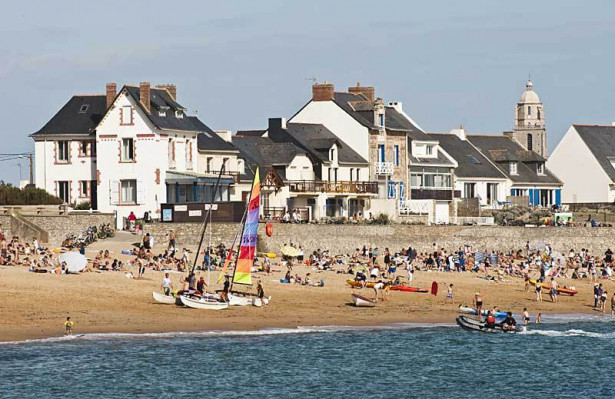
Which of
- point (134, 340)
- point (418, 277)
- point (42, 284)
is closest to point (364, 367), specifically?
point (134, 340)

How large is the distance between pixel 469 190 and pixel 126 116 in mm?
31625

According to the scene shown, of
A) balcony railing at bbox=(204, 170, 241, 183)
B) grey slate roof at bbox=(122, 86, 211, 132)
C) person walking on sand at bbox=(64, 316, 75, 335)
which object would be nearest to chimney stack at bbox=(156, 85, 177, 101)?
grey slate roof at bbox=(122, 86, 211, 132)

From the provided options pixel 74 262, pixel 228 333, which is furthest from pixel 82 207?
pixel 228 333

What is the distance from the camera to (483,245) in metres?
73.8

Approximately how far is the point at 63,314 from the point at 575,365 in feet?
60.3

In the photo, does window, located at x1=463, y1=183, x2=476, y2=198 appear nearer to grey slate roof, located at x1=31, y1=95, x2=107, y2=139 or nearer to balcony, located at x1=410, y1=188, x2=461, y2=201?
balcony, located at x1=410, y1=188, x2=461, y2=201

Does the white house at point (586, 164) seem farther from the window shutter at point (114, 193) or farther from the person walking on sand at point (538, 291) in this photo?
the person walking on sand at point (538, 291)

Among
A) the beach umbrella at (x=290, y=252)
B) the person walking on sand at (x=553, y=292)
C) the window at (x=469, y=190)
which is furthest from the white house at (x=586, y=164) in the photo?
the person walking on sand at (x=553, y=292)

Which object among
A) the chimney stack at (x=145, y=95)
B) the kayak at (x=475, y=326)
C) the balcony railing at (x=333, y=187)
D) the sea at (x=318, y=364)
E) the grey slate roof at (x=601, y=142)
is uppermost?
the chimney stack at (x=145, y=95)

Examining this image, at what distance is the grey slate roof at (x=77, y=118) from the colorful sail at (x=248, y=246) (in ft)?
81.9

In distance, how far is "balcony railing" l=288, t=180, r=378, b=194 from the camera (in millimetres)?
82188

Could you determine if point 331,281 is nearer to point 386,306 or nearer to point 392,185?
point 386,306

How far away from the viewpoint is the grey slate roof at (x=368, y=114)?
8875cm

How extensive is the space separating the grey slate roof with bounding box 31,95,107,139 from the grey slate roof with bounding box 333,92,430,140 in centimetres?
1866
